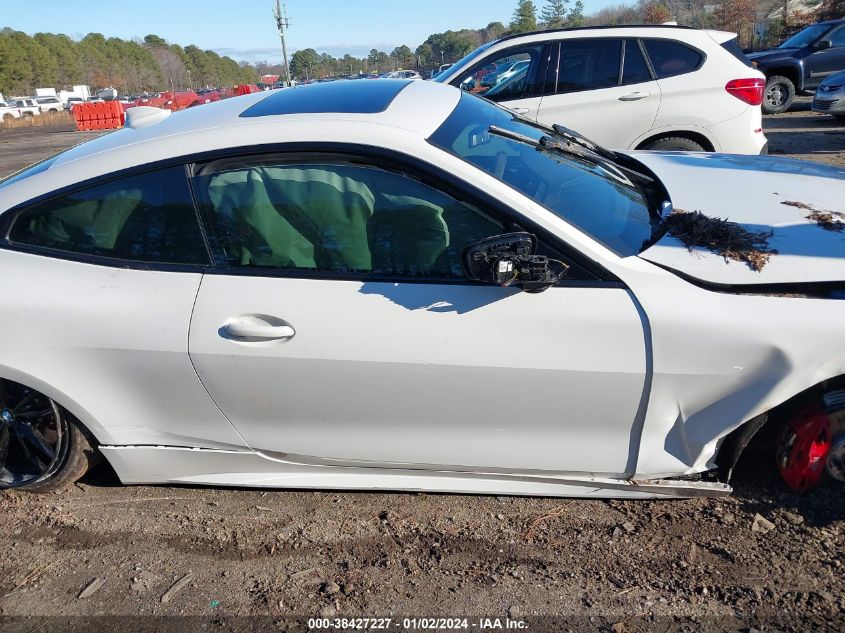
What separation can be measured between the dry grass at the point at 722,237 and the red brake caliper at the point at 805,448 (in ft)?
1.95

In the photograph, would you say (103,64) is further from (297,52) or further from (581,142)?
(581,142)

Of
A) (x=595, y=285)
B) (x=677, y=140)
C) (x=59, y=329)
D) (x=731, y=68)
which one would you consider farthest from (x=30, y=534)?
(x=731, y=68)

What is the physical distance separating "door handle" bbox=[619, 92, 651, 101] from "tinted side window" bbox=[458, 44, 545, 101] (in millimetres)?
911

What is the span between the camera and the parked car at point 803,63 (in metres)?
13.9

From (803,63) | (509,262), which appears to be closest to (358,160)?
(509,262)

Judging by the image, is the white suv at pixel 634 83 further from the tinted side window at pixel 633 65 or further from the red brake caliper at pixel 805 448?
the red brake caliper at pixel 805 448

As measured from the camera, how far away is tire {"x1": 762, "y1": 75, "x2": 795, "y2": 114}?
552 inches

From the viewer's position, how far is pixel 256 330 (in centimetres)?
245

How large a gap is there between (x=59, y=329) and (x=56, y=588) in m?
0.96

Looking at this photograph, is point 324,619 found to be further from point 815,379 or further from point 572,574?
point 815,379

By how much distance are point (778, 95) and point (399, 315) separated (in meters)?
14.8

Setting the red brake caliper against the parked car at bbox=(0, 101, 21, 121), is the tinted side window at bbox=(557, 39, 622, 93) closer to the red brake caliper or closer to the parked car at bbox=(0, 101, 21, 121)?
the red brake caliper

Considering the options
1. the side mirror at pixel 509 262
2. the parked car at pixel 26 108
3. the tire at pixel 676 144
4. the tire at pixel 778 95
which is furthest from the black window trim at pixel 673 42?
the parked car at pixel 26 108

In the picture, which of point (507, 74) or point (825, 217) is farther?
point (507, 74)
